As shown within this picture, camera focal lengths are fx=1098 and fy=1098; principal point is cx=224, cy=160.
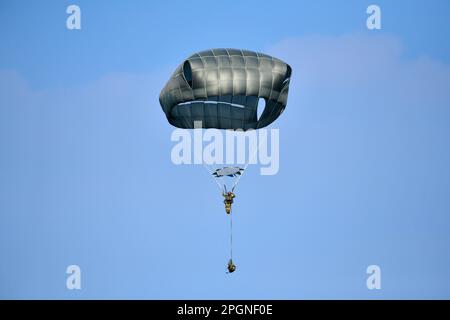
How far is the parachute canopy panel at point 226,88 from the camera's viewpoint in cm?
5716

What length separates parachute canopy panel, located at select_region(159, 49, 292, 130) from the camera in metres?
57.2

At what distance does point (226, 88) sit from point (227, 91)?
17 cm

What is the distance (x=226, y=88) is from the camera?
2253 inches

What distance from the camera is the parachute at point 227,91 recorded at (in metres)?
57.2

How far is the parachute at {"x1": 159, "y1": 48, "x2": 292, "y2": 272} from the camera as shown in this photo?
188 feet

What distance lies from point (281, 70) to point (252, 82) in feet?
6.25

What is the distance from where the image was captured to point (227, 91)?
57250 millimetres
